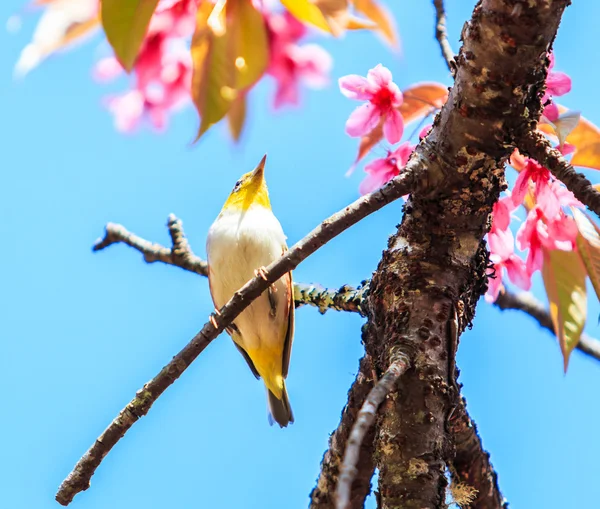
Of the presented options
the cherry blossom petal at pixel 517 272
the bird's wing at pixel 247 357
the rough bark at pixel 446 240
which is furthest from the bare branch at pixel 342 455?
the bird's wing at pixel 247 357

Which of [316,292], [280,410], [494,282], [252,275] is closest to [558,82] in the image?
[494,282]

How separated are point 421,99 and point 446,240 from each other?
0.52 m

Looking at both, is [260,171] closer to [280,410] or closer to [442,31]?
[280,410]

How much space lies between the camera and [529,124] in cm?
170

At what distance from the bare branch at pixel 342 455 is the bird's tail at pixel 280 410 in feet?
5.24

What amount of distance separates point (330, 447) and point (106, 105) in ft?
Answer: 4.25

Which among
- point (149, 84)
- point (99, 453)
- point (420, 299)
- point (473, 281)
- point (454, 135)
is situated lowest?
point (99, 453)

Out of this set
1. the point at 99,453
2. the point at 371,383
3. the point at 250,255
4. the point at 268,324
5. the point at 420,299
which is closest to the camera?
the point at 99,453

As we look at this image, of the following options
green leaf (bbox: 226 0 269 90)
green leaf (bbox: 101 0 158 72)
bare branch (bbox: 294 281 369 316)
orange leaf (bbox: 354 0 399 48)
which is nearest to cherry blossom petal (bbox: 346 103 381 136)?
bare branch (bbox: 294 281 369 316)

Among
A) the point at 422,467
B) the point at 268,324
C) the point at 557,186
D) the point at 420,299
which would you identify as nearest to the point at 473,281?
the point at 420,299

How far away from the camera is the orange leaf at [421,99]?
6.95ft

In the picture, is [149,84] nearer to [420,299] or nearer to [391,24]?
[391,24]

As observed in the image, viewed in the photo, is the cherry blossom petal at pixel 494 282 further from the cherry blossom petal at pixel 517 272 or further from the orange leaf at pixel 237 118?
the orange leaf at pixel 237 118

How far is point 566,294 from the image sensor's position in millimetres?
1758
